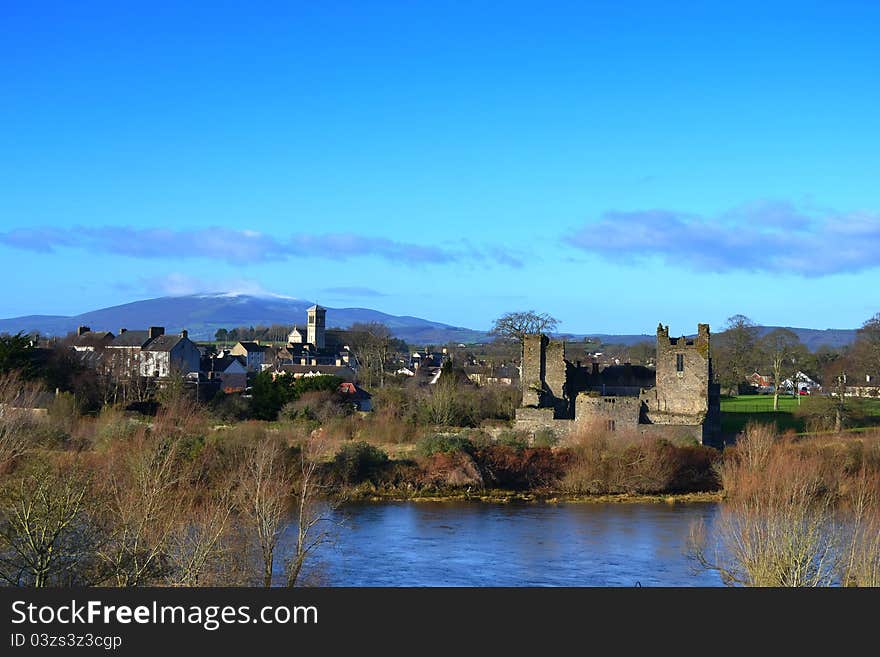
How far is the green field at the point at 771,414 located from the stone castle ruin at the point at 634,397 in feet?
10.4

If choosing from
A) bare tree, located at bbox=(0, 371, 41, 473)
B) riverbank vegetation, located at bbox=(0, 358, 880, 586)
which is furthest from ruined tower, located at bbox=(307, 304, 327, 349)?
bare tree, located at bbox=(0, 371, 41, 473)

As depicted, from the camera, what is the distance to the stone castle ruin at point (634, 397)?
40531 mm

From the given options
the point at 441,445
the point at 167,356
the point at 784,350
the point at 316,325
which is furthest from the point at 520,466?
the point at 316,325

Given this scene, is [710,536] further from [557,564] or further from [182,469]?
[182,469]

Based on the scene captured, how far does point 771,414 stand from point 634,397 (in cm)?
1026

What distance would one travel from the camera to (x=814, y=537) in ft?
59.4

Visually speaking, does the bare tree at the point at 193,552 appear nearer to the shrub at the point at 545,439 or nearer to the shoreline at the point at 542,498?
the shoreline at the point at 542,498

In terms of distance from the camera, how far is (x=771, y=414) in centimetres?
4859

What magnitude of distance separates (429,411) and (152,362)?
2642 cm

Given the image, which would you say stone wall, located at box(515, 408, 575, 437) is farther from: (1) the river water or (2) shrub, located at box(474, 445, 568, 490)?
(1) the river water

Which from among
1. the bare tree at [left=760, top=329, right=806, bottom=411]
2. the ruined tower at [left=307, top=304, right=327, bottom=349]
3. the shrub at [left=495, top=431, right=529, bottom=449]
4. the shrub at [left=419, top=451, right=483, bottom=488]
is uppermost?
the ruined tower at [left=307, top=304, right=327, bottom=349]

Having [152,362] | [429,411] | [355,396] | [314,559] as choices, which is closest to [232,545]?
[314,559]

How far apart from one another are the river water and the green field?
1165 cm

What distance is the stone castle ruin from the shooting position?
40531 millimetres
